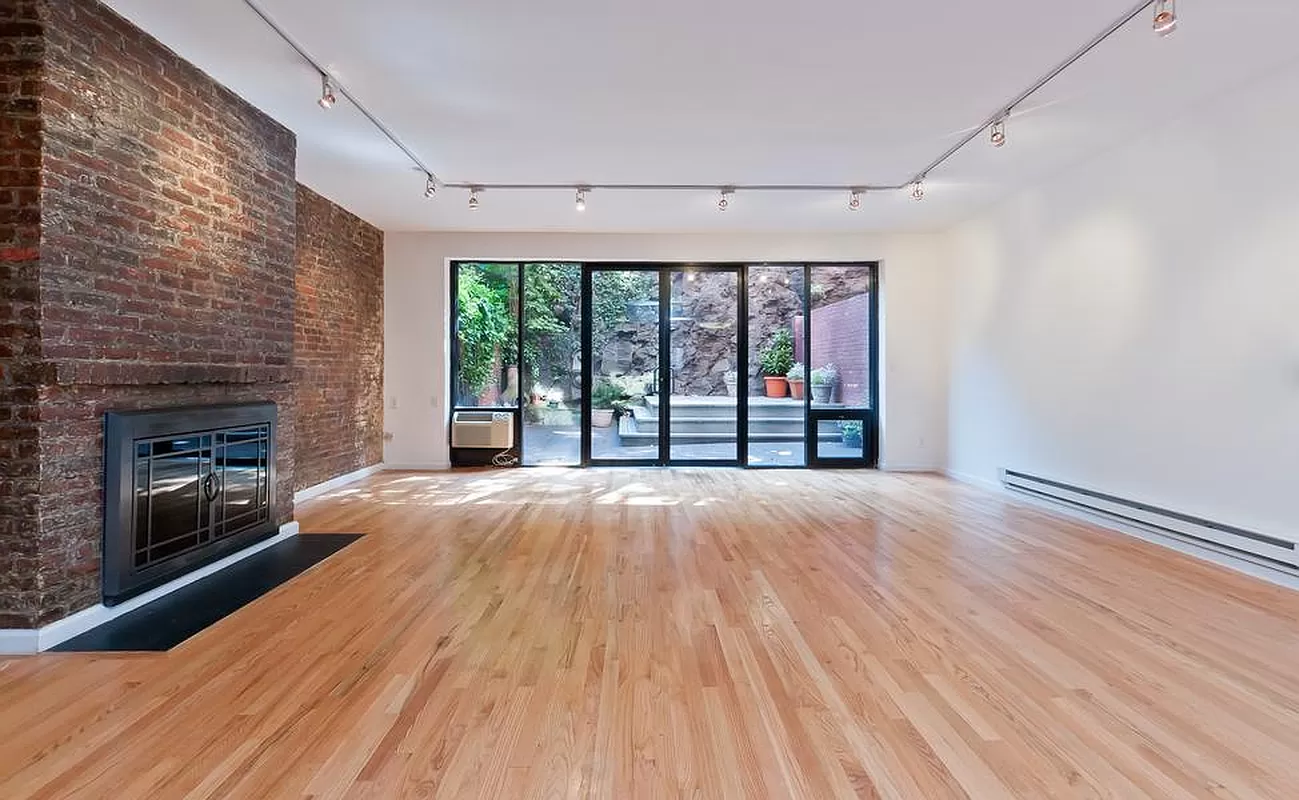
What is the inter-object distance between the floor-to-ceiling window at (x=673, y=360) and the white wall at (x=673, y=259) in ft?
0.77

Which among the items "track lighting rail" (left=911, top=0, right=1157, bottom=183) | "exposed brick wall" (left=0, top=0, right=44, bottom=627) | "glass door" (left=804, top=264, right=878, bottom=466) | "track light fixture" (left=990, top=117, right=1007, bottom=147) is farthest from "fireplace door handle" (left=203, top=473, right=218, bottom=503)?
"glass door" (left=804, top=264, right=878, bottom=466)

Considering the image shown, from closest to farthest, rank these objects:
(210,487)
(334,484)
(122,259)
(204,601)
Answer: (122,259) < (204,601) < (210,487) < (334,484)

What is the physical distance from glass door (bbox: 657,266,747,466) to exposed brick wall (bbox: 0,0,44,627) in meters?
5.66

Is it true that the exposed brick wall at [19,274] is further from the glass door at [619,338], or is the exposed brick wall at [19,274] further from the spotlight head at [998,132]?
the glass door at [619,338]

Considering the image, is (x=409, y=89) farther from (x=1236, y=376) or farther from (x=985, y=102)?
(x=1236, y=376)

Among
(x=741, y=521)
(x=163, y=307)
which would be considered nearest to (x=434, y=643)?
(x=163, y=307)

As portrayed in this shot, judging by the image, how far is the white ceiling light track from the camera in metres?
2.80

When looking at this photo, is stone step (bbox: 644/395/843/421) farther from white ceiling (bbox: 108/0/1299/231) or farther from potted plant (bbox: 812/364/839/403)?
white ceiling (bbox: 108/0/1299/231)

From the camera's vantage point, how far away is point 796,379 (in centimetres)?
742

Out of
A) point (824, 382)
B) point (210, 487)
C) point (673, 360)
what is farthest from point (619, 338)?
point (210, 487)

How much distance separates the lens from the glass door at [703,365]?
7414mm

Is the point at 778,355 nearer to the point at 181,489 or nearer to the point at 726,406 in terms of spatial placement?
the point at 726,406

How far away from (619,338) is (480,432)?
2.02m

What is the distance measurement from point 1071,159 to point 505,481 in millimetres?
5809
